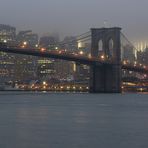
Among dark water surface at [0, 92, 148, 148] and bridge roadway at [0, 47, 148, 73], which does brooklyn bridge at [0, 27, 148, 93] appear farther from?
dark water surface at [0, 92, 148, 148]

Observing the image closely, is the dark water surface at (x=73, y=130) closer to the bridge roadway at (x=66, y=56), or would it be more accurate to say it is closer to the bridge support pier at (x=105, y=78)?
the bridge roadway at (x=66, y=56)

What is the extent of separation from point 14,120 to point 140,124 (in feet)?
19.7

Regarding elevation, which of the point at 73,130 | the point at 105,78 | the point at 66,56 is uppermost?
the point at 66,56

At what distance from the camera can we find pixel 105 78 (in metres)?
72.8

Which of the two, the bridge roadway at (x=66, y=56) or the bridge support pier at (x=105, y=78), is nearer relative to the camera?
the bridge roadway at (x=66, y=56)

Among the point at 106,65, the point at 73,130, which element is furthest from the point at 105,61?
the point at 73,130

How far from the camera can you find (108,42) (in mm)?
76938

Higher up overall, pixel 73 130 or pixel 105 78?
pixel 105 78

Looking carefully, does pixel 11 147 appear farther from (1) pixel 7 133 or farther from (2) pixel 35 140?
(1) pixel 7 133

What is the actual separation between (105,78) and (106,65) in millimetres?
1721

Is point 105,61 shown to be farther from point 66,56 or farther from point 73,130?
point 73,130

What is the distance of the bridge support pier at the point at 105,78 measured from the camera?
71125 mm

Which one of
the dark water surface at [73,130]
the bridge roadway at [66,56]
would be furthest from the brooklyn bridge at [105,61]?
the dark water surface at [73,130]

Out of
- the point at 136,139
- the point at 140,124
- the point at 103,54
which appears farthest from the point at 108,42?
the point at 136,139
